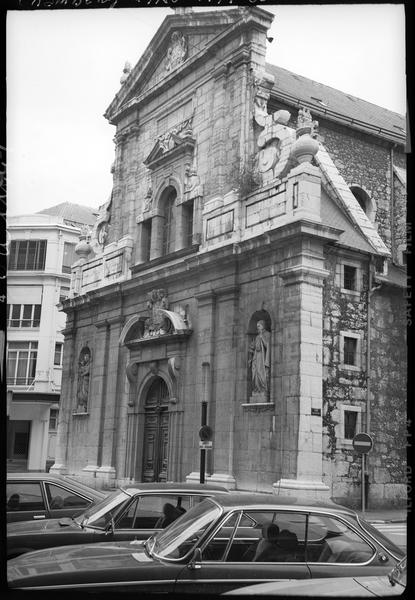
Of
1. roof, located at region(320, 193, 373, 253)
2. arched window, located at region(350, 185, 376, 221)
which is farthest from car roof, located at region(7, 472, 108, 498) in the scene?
arched window, located at region(350, 185, 376, 221)

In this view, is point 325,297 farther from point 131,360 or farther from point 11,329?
point 11,329

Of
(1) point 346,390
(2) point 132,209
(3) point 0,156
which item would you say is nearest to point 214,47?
(2) point 132,209

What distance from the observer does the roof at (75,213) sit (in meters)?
32.1

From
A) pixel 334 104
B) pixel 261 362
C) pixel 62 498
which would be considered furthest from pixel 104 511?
pixel 334 104

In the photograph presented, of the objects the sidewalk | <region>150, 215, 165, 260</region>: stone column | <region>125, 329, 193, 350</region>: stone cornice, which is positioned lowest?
the sidewalk

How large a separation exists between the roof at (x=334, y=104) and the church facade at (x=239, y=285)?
100 mm

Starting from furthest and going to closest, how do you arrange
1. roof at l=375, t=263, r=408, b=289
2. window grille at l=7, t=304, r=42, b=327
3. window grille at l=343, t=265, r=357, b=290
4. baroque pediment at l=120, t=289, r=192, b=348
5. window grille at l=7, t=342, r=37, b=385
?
window grille at l=7, t=342, r=37, b=385 < window grille at l=7, t=304, r=42, b=327 < baroque pediment at l=120, t=289, r=192, b=348 < roof at l=375, t=263, r=408, b=289 < window grille at l=343, t=265, r=357, b=290

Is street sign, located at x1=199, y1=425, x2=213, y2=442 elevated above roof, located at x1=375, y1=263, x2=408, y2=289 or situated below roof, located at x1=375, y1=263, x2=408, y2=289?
below

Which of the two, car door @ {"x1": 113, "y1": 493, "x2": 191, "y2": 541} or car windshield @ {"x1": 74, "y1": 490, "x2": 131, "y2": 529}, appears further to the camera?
car windshield @ {"x1": 74, "y1": 490, "x2": 131, "y2": 529}

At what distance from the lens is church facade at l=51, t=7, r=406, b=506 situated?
17266mm

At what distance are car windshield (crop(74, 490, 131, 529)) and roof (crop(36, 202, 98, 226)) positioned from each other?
79.7 feet

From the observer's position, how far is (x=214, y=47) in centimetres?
2194

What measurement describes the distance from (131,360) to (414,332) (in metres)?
17.5

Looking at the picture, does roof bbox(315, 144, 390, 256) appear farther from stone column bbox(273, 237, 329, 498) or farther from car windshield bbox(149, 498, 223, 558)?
car windshield bbox(149, 498, 223, 558)
